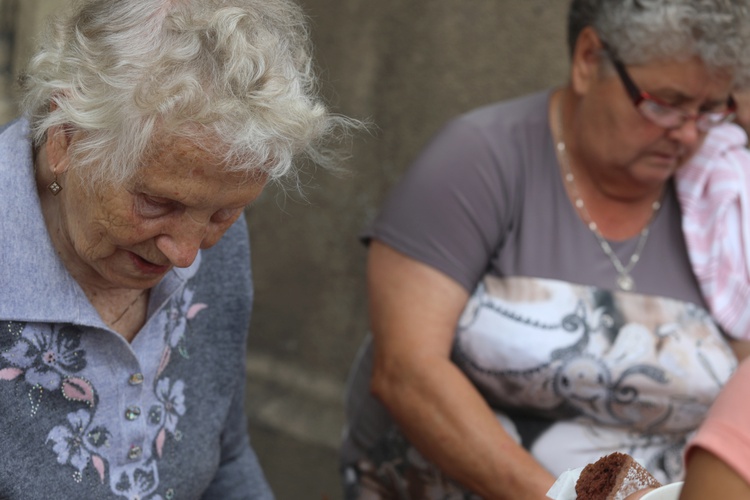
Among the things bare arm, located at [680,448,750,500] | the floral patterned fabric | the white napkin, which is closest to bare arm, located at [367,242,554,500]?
the floral patterned fabric

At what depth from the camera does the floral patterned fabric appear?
66.8 inches

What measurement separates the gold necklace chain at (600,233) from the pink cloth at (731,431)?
1.25m

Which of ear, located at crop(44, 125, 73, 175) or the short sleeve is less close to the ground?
ear, located at crop(44, 125, 73, 175)

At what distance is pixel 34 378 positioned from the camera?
5.62 feet

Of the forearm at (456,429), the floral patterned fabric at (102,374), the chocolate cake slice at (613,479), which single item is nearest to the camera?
the chocolate cake slice at (613,479)

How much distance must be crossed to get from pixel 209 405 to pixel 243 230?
1.27ft

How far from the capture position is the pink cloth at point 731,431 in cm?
115

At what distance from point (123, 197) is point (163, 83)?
0.69 feet

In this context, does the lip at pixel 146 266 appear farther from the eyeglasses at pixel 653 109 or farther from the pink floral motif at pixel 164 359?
the eyeglasses at pixel 653 109

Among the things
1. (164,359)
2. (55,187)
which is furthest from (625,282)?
(55,187)

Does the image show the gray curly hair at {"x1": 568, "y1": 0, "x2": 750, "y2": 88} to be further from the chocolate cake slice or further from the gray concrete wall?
the chocolate cake slice

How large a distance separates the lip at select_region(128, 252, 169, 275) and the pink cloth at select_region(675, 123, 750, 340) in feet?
4.46

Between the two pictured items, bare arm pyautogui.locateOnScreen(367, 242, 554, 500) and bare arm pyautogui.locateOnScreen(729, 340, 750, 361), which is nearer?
bare arm pyautogui.locateOnScreen(367, 242, 554, 500)

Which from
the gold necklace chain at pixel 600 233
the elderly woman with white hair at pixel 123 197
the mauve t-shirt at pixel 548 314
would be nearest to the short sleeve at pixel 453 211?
the mauve t-shirt at pixel 548 314
